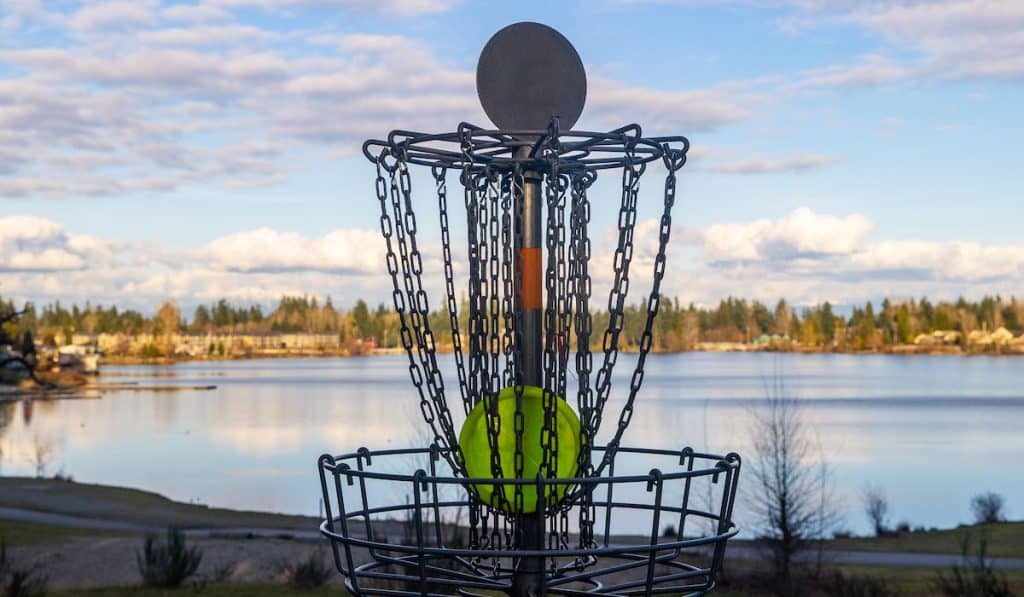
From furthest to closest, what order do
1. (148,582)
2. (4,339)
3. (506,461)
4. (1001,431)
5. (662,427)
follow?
(1001,431), (662,427), (4,339), (148,582), (506,461)

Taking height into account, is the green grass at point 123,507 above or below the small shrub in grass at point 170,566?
below

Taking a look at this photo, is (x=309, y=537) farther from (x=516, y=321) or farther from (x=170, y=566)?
(x=516, y=321)

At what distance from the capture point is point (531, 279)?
2.67 meters

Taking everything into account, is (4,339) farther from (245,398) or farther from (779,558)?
(245,398)

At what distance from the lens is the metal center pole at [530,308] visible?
2619 mm

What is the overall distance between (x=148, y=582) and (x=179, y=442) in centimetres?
4244

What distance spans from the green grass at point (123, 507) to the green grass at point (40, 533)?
240 centimetres

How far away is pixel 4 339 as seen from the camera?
34312 millimetres

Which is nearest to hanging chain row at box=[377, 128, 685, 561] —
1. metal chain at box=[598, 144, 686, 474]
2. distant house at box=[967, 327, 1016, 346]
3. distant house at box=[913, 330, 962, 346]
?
metal chain at box=[598, 144, 686, 474]

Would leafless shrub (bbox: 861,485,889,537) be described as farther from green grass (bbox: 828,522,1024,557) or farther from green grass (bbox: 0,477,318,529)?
green grass (bbox: 0,477,318,529)

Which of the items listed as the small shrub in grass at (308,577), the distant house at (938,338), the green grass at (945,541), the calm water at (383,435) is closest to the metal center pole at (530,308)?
the small shrub in grass at (308,577)

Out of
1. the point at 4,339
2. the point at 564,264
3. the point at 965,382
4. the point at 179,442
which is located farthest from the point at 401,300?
the point at 965,382

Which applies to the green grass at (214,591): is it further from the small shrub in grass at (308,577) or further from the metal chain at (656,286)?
the metal chain at (656,286)

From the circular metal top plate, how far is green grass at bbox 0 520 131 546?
18.9 meters
